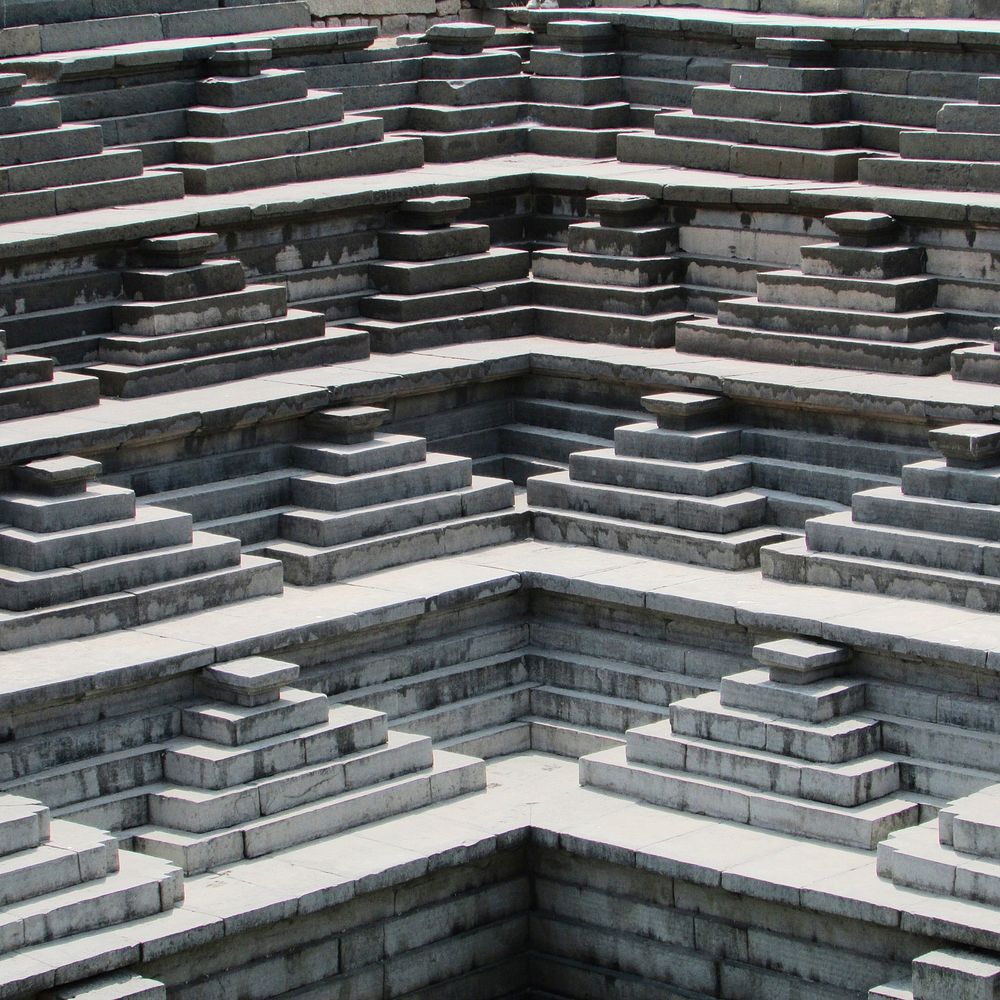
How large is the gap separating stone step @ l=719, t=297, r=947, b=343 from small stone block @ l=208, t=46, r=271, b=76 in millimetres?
4136

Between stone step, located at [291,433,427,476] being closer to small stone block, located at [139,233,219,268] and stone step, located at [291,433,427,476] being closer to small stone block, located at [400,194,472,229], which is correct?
small stone block, located at [139,233,219,268]

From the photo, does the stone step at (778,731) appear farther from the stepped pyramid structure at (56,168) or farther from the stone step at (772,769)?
the stepped pyramid structure at (56,168)

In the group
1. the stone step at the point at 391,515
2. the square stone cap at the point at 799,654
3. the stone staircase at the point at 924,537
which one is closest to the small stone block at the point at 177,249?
the stone step at the point at 391,515

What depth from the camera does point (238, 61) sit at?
18.9 metres

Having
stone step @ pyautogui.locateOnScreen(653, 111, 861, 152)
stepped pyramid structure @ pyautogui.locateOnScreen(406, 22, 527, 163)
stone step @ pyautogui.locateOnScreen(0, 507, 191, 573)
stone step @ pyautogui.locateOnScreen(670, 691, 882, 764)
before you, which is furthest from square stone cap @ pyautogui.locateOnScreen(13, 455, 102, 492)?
stone step @ pyautogui.locateOnScreen(653, 111, 861, 152)

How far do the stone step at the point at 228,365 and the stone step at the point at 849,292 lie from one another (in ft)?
9.03

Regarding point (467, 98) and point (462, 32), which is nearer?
point (467, 98)

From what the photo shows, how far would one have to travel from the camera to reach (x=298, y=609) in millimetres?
14312

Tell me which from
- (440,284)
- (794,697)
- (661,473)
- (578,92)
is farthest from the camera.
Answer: (578,92)

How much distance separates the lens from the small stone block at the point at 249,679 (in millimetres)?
13211

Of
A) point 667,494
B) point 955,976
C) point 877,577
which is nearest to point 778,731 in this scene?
point 877,577

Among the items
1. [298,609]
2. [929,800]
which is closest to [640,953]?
[929,800]

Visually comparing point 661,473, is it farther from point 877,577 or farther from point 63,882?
point 63,882

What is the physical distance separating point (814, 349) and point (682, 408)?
1176 mm
